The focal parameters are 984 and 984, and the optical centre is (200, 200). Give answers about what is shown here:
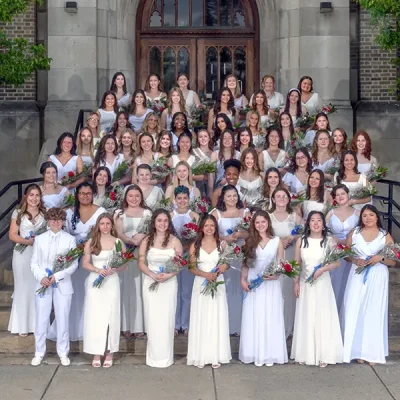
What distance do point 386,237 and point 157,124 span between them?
405 centimetres

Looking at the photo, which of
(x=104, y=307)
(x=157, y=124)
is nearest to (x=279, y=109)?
(x=157, y=124)

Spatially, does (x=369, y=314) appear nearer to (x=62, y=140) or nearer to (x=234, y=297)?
(x=234, y=297)

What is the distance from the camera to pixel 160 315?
11250mm

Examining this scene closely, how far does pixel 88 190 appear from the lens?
11.8 m

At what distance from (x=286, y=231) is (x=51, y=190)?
9.97ft

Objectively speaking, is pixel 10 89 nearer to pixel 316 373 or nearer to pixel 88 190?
pixel 88 190

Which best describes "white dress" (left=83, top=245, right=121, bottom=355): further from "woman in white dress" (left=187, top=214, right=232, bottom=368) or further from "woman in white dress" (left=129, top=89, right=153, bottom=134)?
"woman in white dress" (left=129, top=89, right=153, bottom=134)

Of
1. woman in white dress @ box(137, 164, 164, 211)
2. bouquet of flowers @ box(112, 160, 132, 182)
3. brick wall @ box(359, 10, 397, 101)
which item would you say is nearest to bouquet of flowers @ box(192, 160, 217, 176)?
woman in white dress @ box(137, 164, 164, 211)

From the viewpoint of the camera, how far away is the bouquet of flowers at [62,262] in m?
11.2

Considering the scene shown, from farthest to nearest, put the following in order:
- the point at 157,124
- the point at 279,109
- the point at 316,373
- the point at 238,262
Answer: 1. the point at 279,109
2. the point at 157,124
3. the point at 238,262
4. the point at 316,373

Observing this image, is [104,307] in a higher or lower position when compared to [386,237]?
lower

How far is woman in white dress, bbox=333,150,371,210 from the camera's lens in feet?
41.3

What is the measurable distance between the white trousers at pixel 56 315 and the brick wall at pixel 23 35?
8.13 m

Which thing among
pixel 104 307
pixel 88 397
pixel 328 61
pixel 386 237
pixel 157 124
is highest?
pixel 328 61
